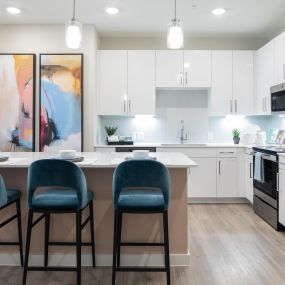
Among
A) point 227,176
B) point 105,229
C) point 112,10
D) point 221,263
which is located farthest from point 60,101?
point 221,263

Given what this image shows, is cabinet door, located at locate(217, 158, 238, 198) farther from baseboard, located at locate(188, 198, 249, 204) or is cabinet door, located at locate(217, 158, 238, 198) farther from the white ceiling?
the white ceiling

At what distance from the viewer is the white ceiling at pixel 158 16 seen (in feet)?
12.8

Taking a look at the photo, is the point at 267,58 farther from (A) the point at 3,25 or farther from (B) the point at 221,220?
(A) the point at 3,25

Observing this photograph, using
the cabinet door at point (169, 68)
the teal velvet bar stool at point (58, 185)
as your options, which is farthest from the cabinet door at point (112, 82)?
the teal velvet bar stool at point (58, 185)

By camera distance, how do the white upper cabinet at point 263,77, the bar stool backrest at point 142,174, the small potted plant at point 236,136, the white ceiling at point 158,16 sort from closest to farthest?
the bar stool backrest at point 142,174 → the white ceiling at point 158,16 → the white upper cabinet at point 263,77 → the small potted plant at point 236,136

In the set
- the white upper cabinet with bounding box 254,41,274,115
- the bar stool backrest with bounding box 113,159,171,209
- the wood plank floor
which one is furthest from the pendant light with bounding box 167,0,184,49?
the white upper cabinet with bounding box 254,41,274,115

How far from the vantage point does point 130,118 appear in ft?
17.6

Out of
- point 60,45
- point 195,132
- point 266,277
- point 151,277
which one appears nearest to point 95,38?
point 60,45

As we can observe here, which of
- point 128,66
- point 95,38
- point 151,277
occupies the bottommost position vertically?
point 151,277

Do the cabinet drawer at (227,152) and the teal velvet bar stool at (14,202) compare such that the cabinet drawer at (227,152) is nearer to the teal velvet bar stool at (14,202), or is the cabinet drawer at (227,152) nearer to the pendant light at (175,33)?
the pendant light at (175,33)

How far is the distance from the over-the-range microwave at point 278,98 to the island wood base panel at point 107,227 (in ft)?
6.88

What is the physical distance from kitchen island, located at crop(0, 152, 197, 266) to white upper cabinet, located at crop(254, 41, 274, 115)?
2.46 m

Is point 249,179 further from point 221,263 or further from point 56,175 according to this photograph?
point 56,175

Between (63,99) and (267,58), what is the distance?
3.04 meters
